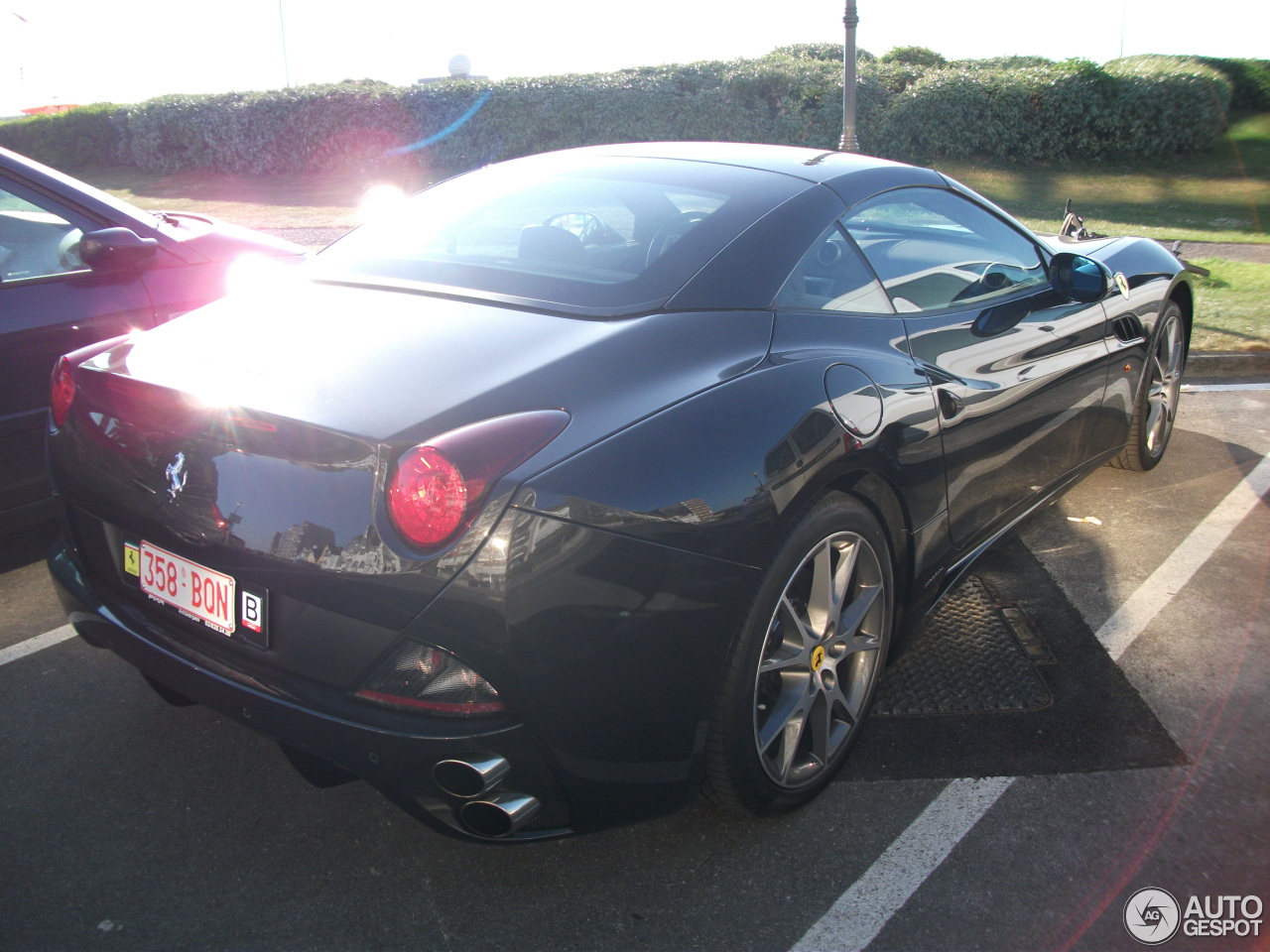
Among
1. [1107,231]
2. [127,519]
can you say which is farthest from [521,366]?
[1107,231]

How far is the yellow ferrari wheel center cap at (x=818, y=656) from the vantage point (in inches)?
103

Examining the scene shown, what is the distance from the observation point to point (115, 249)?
4.07m

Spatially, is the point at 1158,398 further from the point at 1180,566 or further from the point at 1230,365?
the point at 1230,365

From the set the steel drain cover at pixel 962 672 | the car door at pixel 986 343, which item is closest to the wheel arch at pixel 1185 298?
the car door at pixel 986 343

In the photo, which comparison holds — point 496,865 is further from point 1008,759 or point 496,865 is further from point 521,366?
point 1008,759

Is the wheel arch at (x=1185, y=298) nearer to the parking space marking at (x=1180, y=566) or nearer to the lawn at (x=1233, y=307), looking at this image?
the parking space marking at (x=1180, y=566)

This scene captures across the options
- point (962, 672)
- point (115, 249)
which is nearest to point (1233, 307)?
point (962, 672)

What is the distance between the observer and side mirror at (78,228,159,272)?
4.03 meters

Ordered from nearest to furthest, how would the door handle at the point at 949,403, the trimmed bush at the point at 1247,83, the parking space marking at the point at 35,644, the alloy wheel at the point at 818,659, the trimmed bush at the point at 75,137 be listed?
the alloy wheel at the point at 818,659
the door handle at the point at 949,403
the parking space marking at the point at 35,644
the trimmed bush at the point at 1247,83
the trimmed bush at the point at 75,137

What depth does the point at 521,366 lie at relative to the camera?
7.38ft

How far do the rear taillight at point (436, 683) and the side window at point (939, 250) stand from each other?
1671 millimetres

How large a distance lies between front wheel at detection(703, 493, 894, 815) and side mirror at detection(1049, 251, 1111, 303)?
1464 mm

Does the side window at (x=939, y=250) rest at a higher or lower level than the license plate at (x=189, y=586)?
higher

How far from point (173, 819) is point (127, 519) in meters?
0.78
